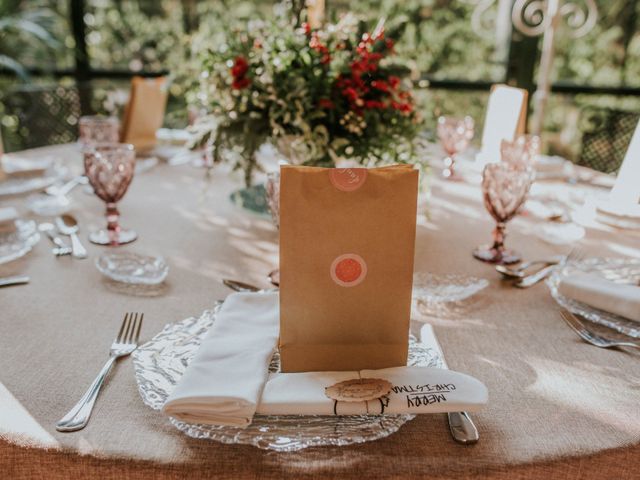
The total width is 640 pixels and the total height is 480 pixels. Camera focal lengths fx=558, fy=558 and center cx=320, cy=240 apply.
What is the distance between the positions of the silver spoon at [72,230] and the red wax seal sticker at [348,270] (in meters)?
0.72

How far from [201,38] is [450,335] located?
110 cm

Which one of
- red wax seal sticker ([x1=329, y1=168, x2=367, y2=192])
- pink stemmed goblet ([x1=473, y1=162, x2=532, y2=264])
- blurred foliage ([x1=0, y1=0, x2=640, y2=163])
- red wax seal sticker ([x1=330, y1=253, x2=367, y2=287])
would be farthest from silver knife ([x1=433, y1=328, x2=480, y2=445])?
blurred foliage ([x1=0, y1=0, x2=640, y2=163])

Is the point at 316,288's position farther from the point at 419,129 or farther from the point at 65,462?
the point at 419,129

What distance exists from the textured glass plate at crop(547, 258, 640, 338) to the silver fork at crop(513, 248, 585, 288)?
13mm

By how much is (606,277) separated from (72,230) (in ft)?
4.06

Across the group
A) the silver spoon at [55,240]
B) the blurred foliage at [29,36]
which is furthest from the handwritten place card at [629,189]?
the blurred foliage at [29,36]

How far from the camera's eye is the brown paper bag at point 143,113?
205 cm

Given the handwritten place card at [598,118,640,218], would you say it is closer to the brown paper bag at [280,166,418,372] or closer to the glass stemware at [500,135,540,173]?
→ the glass stemware at [500,135,540,173]

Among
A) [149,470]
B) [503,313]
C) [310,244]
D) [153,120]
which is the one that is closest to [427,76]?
[153,120]

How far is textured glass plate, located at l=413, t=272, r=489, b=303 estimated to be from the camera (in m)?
1.06

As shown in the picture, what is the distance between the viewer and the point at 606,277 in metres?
1.19

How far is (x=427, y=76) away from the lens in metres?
3.89

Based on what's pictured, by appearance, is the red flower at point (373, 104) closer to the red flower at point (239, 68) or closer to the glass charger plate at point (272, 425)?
the red flower at point (239, 68)

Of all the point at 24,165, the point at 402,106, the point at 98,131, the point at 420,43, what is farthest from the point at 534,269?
the point at 420,43
